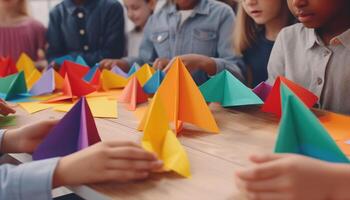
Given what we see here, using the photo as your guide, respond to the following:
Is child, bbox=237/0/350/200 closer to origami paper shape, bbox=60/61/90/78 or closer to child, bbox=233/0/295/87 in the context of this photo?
child, bbox=233/0/295/87

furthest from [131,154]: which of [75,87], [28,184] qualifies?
[75,87]

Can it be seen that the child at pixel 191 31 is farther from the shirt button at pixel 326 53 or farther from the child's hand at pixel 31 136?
the child's hand at pixel 31 136

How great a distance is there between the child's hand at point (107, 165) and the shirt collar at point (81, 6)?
1351mm

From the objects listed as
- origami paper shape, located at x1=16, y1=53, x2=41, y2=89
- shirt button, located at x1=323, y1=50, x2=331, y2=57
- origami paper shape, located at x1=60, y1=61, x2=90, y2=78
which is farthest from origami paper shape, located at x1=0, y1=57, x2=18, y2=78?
shirt button, located at x1=323, y1=50, x2=331, y2=57

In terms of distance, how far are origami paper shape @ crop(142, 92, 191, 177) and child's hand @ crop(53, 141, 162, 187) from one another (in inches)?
1.0

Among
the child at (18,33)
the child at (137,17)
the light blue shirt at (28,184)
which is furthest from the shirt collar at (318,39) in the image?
the child at (18,33)

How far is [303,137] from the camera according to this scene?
0.48 metres

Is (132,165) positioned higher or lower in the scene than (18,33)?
lower

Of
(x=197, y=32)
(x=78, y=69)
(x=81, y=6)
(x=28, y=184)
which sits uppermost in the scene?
(x=81, y=6)

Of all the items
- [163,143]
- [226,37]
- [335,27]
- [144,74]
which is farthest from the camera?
[226,37]

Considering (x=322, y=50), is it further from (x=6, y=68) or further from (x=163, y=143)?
(x=6, y=68)

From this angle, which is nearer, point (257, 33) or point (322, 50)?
point (322, 50)

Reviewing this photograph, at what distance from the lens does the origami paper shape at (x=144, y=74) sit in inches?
40.2

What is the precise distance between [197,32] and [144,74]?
534mm
